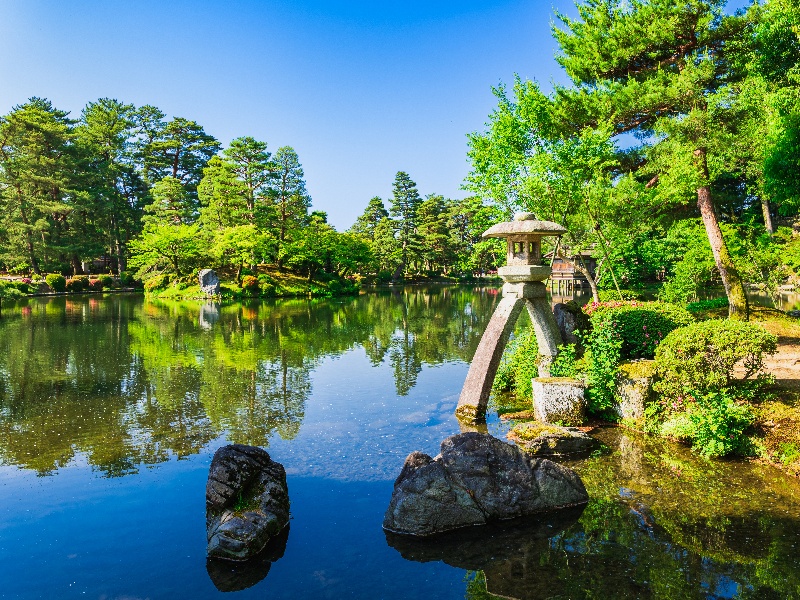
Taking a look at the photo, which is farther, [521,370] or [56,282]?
[56,282]

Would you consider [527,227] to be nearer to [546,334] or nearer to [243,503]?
[546,334]

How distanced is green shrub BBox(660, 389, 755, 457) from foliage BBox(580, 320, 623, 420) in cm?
153

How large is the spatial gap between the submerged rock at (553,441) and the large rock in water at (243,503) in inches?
159

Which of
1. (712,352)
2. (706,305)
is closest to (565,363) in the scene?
(712,352)

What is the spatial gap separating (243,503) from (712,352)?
7.28 metres

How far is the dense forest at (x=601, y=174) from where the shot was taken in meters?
14.8

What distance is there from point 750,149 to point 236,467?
17.4 metres

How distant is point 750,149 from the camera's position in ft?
51.2

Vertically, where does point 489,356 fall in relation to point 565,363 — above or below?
above

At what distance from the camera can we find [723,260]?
1719 cm

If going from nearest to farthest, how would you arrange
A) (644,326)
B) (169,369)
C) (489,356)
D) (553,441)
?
(553,441) < (489,356) < (644,326) < (169,369)

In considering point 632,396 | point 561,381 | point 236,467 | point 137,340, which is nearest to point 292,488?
point 236,467

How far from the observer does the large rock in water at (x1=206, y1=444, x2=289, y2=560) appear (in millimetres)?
5559

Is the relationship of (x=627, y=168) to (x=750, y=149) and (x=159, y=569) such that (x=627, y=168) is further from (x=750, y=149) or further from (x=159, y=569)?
(x=159, y=569)
